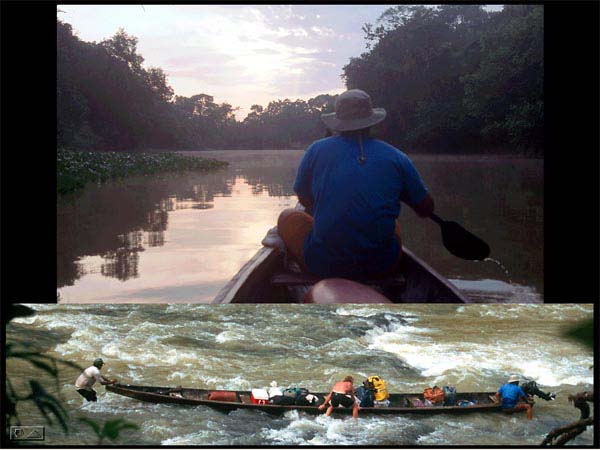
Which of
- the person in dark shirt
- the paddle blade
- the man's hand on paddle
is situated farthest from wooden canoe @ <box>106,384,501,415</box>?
the man's hand on paddle

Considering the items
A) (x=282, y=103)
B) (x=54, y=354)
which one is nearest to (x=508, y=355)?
(x=282, y=103)

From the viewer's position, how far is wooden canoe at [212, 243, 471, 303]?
3.95 metres

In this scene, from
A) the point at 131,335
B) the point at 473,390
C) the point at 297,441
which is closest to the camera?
the point at 297,441

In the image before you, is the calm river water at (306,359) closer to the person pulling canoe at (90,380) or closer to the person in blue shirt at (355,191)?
the person pulling canoe at (90,380)

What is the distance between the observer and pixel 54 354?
3889 mm

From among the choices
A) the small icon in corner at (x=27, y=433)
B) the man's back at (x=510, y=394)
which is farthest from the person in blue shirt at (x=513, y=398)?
the small icon in corner at (x=27, y=433)

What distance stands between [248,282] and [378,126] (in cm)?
111

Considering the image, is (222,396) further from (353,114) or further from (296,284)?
(353,114)

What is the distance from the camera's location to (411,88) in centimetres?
425

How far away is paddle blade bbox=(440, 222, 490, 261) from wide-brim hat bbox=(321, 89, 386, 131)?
28.4 inches

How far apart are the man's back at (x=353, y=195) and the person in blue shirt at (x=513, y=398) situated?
2.99 ft

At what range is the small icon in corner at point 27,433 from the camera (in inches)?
140

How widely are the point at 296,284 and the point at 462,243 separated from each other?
95 cm

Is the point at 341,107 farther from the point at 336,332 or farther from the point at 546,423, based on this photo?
the point at 546,423
